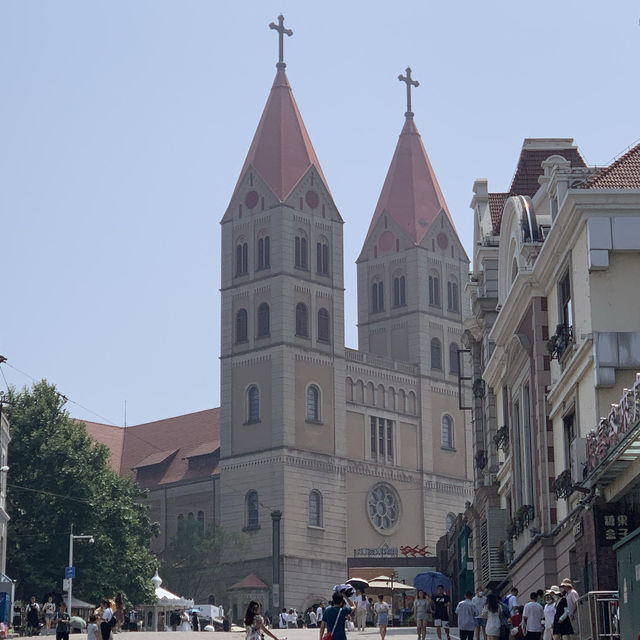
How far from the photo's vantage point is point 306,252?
4072 inches

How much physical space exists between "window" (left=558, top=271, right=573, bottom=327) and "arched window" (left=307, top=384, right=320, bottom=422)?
65075 mm

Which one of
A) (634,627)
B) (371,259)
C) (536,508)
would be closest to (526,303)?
(536,508)

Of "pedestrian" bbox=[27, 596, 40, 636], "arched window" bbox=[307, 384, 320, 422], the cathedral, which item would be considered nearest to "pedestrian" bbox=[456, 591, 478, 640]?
"pedestrian" bbox=[27, 596, 40, 636]

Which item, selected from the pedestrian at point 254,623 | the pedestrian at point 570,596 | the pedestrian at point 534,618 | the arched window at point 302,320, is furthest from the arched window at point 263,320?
the pedestrian at point 254,623

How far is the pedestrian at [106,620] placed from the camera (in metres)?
29.3

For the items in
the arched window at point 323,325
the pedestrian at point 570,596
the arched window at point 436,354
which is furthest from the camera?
the arched window at point 436,354

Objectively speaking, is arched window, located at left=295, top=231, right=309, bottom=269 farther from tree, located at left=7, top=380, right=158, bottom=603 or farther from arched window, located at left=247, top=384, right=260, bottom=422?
tree, located at left=7, top=380, right=158, bottom=603

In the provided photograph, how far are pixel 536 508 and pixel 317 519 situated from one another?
61898 millimetres

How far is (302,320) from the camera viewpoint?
101375mm

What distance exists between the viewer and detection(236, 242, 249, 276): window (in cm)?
10394

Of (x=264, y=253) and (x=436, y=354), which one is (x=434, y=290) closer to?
(x=436, y=354)

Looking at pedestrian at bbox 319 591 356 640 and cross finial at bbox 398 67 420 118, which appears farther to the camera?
cross finial at bbox 398 67 420 118

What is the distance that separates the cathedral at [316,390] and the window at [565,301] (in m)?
57.2

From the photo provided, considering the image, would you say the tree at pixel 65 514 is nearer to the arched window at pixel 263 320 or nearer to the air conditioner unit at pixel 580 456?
the arched window at pixel 263 320
